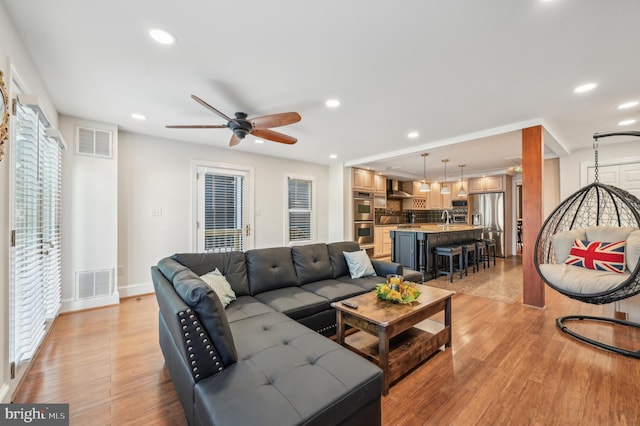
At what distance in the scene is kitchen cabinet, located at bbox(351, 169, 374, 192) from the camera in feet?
20.8

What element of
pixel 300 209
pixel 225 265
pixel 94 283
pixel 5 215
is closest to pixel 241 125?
pixel 225 265

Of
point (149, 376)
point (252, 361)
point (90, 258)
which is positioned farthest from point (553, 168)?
point (90, 258)

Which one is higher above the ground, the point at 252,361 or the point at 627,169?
the point at 627,169

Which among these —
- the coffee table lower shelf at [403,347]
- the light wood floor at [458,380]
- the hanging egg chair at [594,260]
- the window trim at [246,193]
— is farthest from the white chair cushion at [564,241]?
the window trim at [246,193]

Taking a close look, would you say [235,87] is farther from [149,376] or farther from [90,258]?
[90,258]

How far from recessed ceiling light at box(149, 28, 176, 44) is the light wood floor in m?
2.51

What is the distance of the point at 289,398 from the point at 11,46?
282 centimetres

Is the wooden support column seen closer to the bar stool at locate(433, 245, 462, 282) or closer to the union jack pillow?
the union jack pillow

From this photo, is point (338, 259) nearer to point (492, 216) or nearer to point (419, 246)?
point (419, 246)

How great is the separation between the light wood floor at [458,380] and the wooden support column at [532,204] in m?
0.55

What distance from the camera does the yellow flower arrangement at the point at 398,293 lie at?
83.3 inches

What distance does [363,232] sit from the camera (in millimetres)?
6492

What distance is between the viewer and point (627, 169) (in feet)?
14.8

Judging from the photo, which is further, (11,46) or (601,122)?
(601,122)
